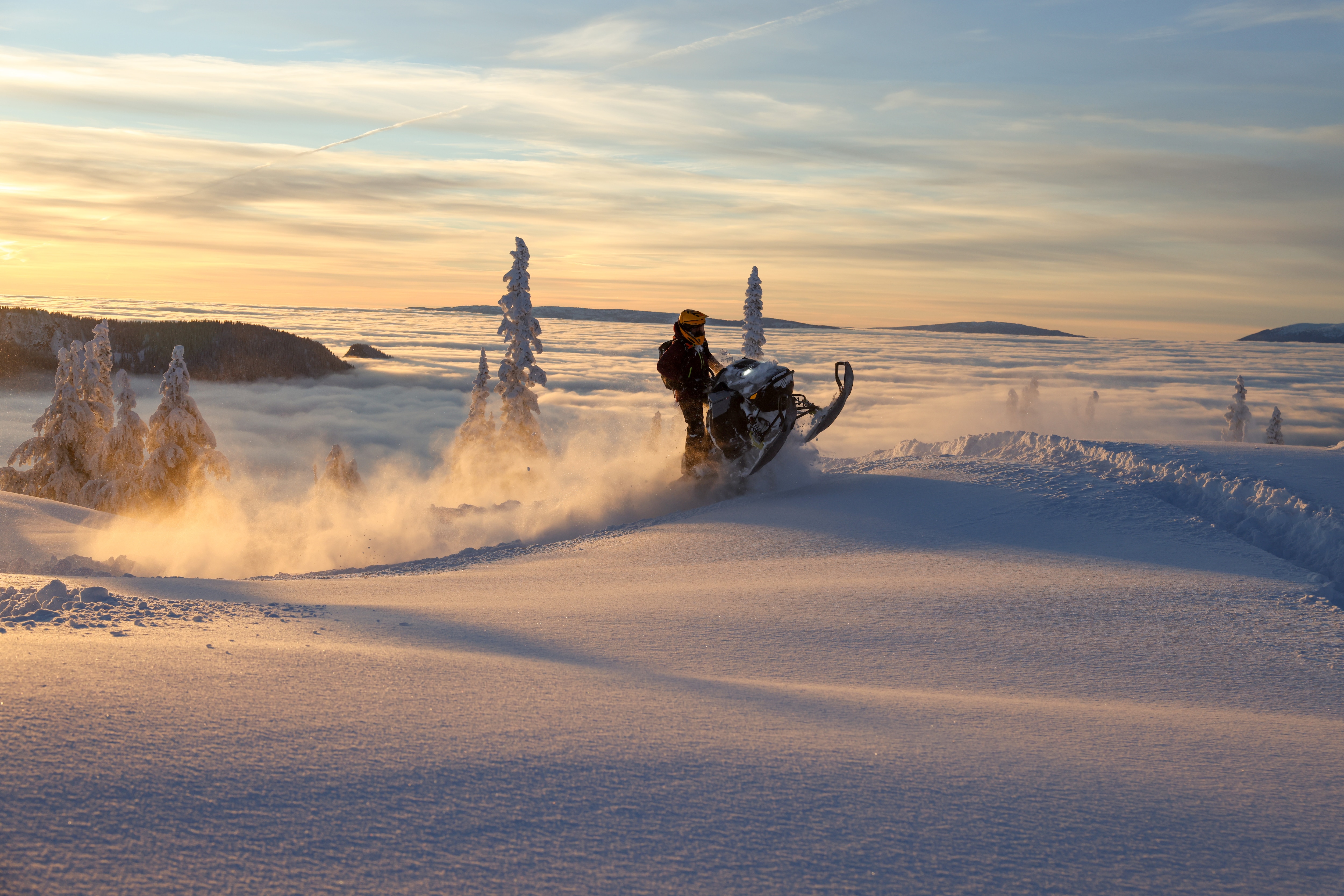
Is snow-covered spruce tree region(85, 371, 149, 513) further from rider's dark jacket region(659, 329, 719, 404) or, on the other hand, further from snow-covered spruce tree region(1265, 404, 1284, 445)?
snow-covered spruce tree region(1265, 404, 1284, 445)

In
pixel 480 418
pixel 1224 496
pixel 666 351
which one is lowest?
pixel 480 418

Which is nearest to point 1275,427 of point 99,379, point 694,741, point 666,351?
point 666,351

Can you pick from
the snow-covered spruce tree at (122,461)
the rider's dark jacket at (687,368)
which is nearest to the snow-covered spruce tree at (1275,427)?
the rider's dark jacket at (687,368)

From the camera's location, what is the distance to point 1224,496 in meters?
7.96

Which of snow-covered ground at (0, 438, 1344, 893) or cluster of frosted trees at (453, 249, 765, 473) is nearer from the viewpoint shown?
snow-covered ground at (0, 438, 1344, 893)

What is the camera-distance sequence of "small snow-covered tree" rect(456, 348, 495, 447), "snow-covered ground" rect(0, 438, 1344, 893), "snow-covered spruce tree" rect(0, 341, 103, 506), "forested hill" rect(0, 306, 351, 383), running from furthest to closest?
"forested hill" rect(0, 306, 351, 383) → "small snow-covered tree" rect(456, 348, 495, 447) → "snow-covered spruce tree" rect(0, 341, 103, 506) → "snow-covered ground" rect(0, 438, 1344, 893)

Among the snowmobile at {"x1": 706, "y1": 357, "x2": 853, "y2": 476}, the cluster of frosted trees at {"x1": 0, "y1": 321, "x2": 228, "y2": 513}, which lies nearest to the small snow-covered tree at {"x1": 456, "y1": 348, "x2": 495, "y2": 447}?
the cluster of frosted trees at {"x1": 0, "y1": 321, "x2": 228, "y2": 513}

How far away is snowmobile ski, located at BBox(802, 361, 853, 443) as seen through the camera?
11.6 metres

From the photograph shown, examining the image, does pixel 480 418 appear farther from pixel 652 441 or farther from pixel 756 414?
pixel 756 414

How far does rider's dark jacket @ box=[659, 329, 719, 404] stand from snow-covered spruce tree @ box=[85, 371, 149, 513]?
28.5 m

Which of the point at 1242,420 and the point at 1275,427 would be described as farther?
the point at 1242,420

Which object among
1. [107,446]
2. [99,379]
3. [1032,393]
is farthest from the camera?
[1032,393]

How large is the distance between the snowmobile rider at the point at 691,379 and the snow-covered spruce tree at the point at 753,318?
28104 mm

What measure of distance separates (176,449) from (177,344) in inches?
4176
